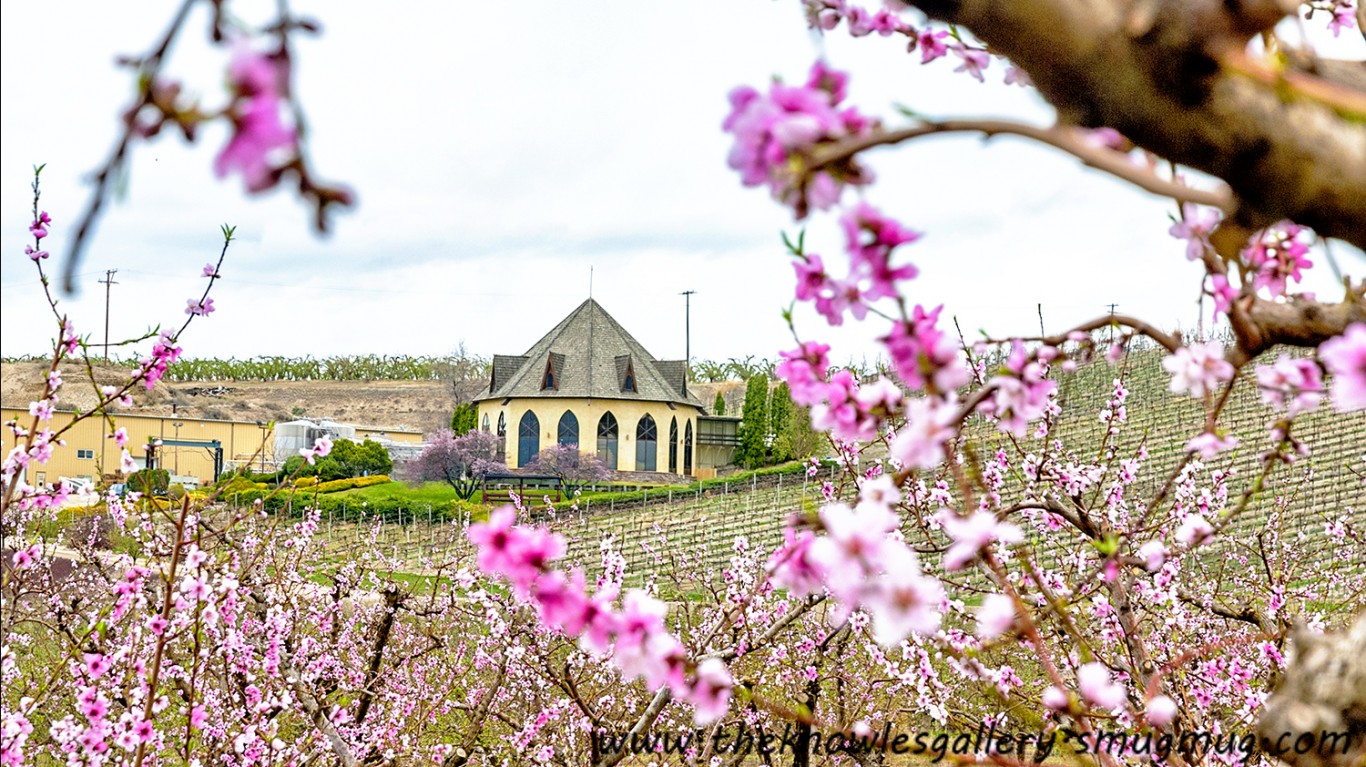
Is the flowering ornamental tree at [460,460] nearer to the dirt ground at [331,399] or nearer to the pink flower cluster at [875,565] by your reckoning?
the dirt ground at [331,399]

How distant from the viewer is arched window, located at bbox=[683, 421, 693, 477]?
131 ft

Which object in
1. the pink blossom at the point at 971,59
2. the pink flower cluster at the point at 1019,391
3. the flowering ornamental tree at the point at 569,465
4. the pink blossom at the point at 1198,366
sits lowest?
the flowering ornamental tree at the point at 569,465

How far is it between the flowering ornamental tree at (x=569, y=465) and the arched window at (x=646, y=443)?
4.79 feet

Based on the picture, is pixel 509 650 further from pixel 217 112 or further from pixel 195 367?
pixel 195 367

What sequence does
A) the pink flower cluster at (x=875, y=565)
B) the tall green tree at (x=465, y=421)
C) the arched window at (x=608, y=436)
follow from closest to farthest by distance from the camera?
the pink flower cluster at (x=875, y=565) → the arched window at (x=608, y=436) → the tall green tree at (x=465, y=421)

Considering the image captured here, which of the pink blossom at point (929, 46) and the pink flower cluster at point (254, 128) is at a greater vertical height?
the pink blossom at point (929, 46)

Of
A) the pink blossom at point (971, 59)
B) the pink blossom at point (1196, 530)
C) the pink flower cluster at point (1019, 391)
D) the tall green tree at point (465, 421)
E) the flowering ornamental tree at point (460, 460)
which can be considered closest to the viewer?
the pink flower cluster at point (1019, 391)

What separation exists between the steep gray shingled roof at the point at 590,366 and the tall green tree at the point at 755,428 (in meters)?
2.29

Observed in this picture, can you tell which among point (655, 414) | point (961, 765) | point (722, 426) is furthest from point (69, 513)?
point (961, 765)

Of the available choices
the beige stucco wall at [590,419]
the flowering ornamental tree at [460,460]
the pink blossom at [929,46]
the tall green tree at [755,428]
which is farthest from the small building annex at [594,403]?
the pink blossom at [929,46]

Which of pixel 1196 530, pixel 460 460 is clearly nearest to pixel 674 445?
pixel 460 460

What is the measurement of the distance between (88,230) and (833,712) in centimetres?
627

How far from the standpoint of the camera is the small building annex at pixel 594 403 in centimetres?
3756

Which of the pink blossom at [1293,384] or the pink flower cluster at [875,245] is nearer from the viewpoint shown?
the pink flower cluster at [875,245]
